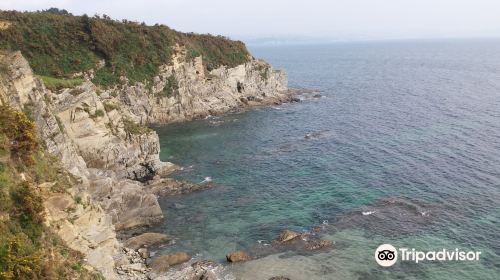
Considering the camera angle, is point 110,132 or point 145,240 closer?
point 145,240

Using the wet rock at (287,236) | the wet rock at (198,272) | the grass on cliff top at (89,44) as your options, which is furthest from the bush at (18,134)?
the grass on cliff top at (89,44)

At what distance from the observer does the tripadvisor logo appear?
1618 inches

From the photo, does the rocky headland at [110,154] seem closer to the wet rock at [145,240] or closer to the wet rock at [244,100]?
the wet rock at [145,240]

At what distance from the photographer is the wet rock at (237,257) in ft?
137

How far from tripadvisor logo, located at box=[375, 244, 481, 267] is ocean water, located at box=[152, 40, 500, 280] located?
0.70 metres

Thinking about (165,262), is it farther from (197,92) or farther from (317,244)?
(197,92)

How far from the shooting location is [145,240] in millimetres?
46156


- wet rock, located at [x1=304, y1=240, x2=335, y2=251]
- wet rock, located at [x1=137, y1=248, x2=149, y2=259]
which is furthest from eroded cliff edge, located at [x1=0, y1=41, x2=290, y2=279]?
wet rock, located at [x1=304, y1=240, x2=335, y2=251]

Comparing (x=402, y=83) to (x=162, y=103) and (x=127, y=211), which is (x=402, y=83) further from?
(x=127, y=211)

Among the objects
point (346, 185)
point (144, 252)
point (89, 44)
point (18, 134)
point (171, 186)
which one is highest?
point (89, 44)

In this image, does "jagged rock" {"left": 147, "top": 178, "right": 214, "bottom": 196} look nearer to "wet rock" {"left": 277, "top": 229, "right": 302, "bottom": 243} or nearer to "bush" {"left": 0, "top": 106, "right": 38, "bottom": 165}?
"wet rock" {"left": 277, "top": 229, "right": 302, "bottom": 243}

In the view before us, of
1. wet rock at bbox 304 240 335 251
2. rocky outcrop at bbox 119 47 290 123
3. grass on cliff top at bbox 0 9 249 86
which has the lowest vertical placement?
wet rock at bbox 304 240 335 251

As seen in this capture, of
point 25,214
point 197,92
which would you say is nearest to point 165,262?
point 25,214

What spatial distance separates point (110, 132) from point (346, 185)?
3582cm
